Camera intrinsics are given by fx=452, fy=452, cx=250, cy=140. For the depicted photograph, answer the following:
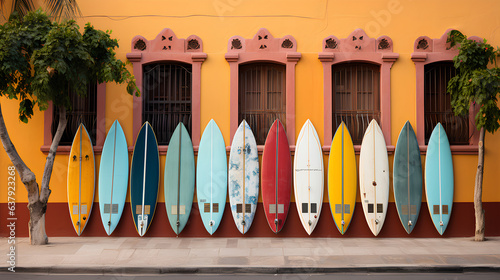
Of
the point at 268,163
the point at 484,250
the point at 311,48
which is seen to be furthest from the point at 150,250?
the point at 484,250

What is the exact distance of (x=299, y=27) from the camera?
927 centimetres

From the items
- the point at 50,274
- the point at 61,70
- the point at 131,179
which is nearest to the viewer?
the point at 50,274

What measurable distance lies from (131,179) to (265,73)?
3.46 meters

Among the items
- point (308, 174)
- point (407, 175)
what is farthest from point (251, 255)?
point (407, 175)

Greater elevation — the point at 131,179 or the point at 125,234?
the point at 131,179

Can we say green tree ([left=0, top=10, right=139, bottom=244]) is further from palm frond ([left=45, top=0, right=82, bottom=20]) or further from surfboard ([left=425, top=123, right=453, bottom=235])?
surfboard ([left=425, top=123, right=453, bottom=235])

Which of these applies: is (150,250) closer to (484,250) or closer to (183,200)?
(183,200)

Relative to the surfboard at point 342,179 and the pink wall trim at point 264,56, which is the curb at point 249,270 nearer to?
the surfboard at point 342,179

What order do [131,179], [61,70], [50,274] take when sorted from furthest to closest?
[131,179]
[61,70]
[50,274]

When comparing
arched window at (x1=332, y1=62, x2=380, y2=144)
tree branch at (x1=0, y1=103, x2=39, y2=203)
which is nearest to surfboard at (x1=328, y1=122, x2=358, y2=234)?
arched window at (x1=332, y1=62, x2=380, y2=144)

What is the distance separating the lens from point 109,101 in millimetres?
9156

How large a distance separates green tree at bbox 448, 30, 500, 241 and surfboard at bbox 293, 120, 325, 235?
2.74 metres

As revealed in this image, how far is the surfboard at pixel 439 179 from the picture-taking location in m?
8.95

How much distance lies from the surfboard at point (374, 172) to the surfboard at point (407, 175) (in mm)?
220
